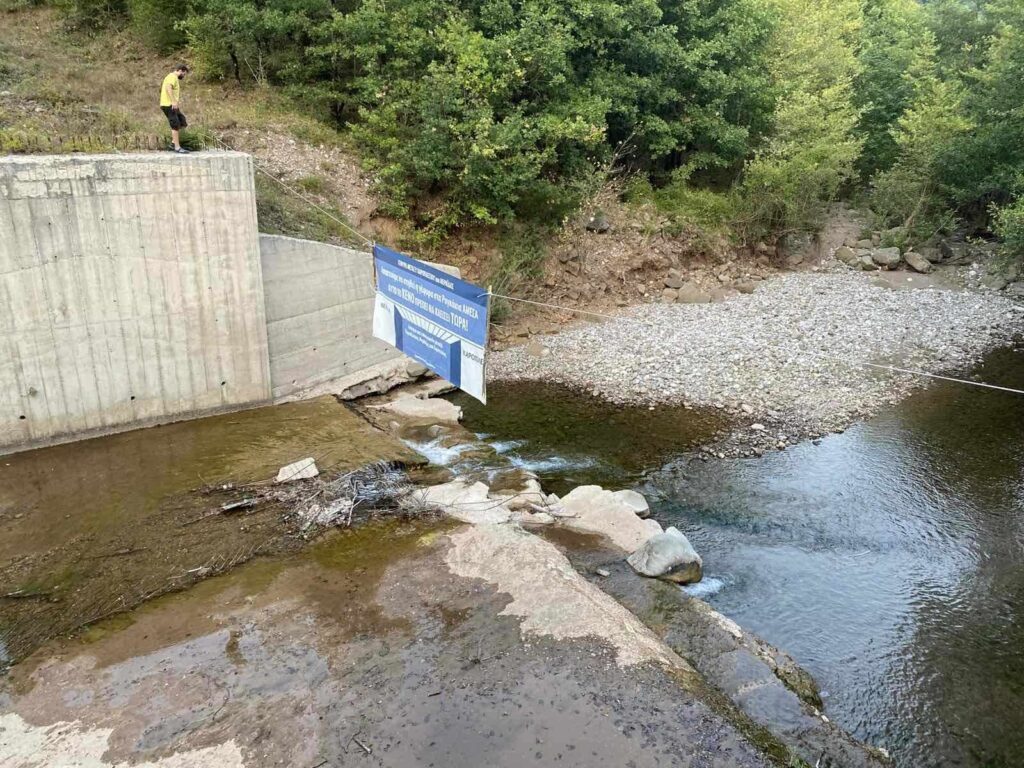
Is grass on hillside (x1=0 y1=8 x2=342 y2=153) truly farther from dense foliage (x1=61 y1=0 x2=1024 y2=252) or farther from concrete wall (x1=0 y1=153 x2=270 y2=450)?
concrete wall (x1=0 y1=153 x2=270 y2=450)

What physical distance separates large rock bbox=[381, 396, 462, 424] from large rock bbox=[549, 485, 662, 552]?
3.74 meters

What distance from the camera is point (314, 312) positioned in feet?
Answer: 42.0

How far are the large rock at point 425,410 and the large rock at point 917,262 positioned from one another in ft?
58.1

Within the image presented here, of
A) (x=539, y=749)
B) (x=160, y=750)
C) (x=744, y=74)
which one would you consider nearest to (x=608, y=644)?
(x=539, y=749)

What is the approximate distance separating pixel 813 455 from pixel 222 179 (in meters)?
10.9

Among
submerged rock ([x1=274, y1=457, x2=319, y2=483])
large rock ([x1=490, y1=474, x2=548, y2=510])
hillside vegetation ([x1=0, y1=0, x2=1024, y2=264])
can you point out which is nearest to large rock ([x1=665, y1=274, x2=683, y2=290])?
hillside vegetation ([x1=0, y1=0, x2=1024, y2=264])

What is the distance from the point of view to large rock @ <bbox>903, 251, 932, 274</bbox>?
75.4 ft

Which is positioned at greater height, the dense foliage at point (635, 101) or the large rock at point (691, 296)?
the dense foliage at point (635, 101)

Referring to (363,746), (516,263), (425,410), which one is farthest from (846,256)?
(363,746)

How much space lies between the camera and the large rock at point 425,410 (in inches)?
510

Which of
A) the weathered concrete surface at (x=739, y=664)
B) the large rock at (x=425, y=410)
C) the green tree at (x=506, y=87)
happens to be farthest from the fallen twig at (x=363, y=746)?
the green tree at (x=506, y=87)

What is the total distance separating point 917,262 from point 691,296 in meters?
8.95

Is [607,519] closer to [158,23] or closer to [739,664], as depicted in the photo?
[739,664]

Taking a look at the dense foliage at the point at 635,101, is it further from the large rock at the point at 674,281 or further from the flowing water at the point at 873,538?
the flowing water at the point at 873,538
